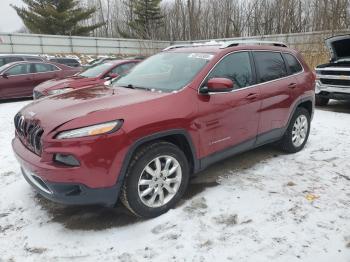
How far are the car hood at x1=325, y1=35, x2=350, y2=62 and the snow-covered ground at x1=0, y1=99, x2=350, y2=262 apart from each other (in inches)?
209

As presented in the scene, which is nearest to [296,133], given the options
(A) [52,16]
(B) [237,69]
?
(B) [237,69]

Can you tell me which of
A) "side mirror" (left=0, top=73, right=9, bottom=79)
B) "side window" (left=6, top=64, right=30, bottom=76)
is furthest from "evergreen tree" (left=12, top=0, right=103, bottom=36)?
"side mirror" (left=0, top=73, right=9, bottom=79)

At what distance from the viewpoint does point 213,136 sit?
3.90 m

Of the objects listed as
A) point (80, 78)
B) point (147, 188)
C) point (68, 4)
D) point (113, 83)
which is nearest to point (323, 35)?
point (80, 78)

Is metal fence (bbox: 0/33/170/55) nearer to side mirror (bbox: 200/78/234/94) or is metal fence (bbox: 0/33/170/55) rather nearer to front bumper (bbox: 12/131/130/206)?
side mirror (bbox: 200/78/234/94)

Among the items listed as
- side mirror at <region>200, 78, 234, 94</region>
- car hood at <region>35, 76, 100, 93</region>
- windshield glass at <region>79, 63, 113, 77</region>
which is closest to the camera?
side mirror at <region>200, 78, 234, 94</region>

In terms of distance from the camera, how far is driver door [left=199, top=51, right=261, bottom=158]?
152 inches

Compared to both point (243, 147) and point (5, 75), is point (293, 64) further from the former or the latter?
point (5, 75)

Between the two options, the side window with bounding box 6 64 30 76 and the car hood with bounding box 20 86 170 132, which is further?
the side window with bounding box 6 64 30 76

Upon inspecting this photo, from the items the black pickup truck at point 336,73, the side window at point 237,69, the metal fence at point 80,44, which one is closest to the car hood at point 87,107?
the side window at point 237,69

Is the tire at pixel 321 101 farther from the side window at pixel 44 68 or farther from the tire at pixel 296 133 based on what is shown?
the side window at pixel 44 68

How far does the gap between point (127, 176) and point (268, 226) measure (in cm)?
145

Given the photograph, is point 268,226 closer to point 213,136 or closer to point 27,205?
point 213,136

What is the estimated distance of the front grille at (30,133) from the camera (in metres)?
3.23
